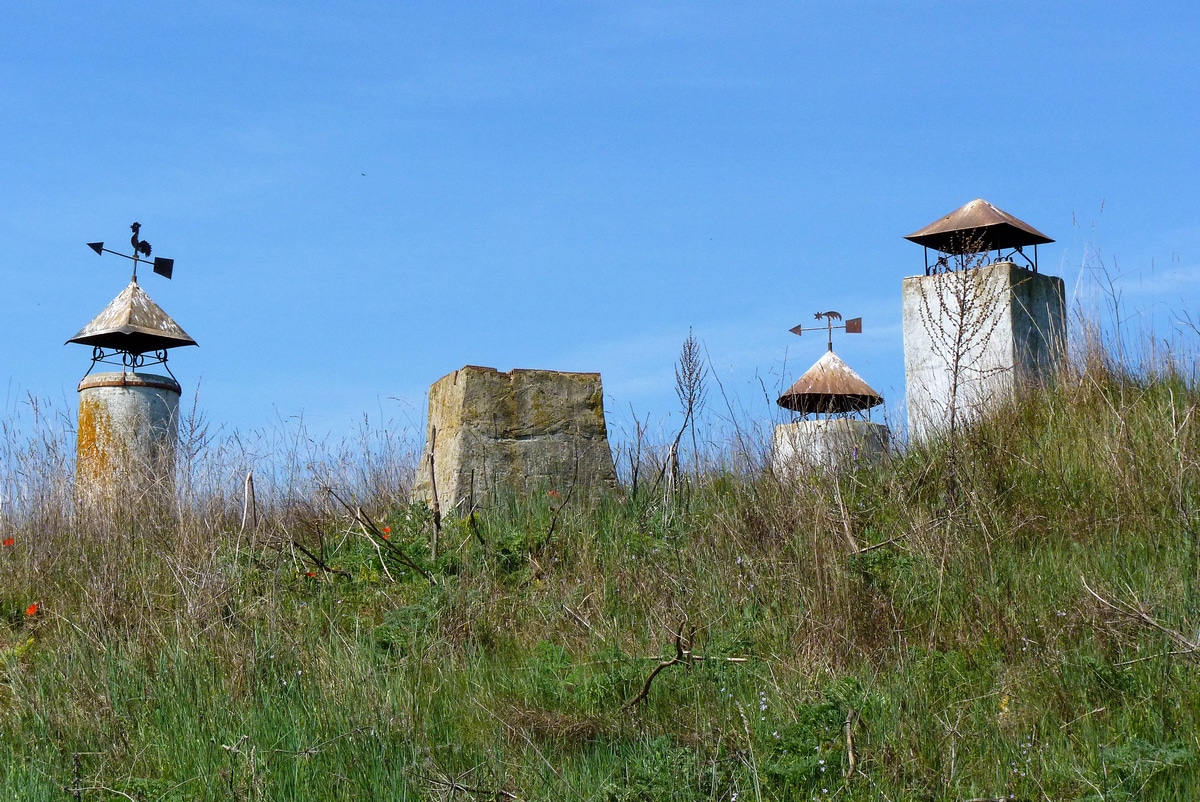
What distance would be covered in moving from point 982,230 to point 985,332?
1.58 metres

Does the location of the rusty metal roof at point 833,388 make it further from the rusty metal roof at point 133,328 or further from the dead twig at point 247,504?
the dead twig at point 247,504

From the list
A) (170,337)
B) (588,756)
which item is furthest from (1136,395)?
(170,337)

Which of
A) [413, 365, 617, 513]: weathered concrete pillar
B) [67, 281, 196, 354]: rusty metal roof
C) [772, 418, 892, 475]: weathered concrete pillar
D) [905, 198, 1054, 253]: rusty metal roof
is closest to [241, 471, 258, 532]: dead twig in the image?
[413, 365, 617, 513]: weathered concrete pillar

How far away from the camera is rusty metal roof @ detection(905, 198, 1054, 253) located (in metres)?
10.7

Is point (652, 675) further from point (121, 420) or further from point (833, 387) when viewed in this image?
point (833, 387)

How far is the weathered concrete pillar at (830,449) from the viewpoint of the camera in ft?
19.1

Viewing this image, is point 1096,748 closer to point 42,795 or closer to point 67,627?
point 42,795

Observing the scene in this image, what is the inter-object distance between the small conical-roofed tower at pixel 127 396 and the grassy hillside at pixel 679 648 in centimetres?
392

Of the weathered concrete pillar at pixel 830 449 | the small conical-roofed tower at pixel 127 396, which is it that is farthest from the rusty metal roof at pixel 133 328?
the weathered concrete pillar at pixel 830 449

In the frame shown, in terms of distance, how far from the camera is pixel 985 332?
32.2 feet

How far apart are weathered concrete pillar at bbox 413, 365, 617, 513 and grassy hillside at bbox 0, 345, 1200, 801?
24.7 inches

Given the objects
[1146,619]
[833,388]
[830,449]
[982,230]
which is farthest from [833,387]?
[1146,619]

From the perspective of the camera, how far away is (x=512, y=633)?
4895 millimetres

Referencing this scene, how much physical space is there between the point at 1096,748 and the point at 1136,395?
13.9ft
